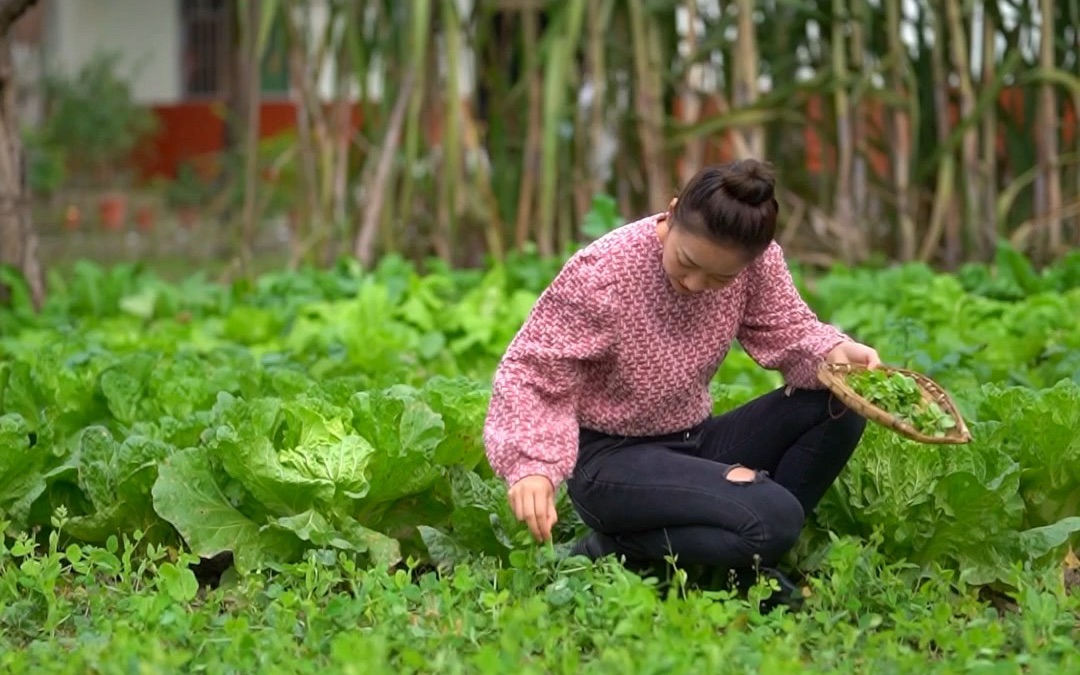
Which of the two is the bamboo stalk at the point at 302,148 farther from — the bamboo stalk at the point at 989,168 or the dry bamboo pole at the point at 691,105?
the bamboo stalk at the point at 989,168

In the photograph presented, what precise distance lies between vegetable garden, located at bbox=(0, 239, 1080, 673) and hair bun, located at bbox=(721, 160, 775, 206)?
44cm

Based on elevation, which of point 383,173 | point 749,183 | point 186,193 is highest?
point 749,183

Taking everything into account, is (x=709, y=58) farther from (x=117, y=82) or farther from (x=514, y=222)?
(x=117, y=82)

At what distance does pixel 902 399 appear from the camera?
3.17 metres

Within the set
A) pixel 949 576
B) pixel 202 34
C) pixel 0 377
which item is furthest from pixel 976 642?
pixel 202 34

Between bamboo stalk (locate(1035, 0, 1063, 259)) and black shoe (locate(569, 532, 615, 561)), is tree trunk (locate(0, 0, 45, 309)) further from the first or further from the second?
bamboo stalk (locate(1035, 0, 1063, 259))

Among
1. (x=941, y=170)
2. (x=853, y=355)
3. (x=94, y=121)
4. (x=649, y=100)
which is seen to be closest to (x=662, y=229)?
(x=853, y=355)

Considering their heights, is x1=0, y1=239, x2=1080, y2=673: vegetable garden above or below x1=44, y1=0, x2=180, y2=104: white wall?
below

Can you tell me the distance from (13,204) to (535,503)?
151 inches

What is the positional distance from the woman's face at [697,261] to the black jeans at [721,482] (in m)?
0.34

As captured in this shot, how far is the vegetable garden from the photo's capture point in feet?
9.38

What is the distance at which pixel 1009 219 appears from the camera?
286 inches

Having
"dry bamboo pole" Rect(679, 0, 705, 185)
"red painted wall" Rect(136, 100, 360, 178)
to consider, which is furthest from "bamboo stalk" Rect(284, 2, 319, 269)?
"red painted wall" Rect(136, 100, 360, 178)

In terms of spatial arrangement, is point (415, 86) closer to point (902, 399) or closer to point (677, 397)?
point (677, 397)
